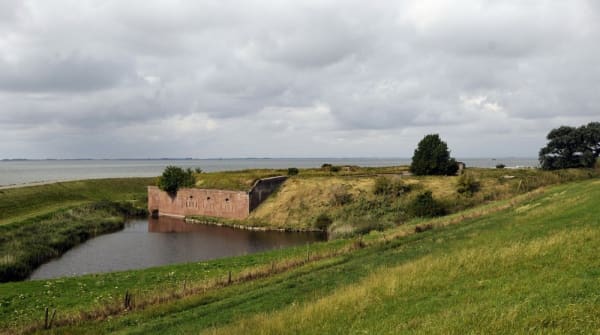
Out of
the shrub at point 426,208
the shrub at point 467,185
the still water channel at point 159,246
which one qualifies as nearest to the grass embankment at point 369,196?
the shrub at point 426,208

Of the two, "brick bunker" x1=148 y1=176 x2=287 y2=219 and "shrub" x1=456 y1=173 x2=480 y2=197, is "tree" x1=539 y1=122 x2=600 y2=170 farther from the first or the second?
"brick bunker" x1=148 y1=176 x2=287 y2=219

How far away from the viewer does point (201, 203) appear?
66.6m

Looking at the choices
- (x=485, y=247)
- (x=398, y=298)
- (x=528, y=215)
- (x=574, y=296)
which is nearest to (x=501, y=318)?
(x=574, y=296)

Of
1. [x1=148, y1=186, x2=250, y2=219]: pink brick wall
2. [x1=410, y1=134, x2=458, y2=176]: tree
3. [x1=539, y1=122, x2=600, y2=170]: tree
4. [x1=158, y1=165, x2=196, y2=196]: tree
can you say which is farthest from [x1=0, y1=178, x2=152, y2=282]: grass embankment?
[x1=539, y1=122, x2=600, y2=170]: tree

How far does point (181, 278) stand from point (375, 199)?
1422 inches

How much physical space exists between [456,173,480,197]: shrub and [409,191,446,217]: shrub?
335 inches

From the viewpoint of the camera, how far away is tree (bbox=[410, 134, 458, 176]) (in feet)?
219

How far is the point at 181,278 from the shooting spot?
26.4 meters

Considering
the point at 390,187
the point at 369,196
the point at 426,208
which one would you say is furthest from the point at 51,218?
the point at 426,208

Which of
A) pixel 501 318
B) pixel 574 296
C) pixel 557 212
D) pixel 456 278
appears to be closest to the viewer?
Result: pixel 501 318

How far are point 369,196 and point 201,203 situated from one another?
1017 inches

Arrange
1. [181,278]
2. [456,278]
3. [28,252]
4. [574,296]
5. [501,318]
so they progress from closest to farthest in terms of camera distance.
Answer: [501,318] → [574,296] → [456,278] → [181,278] → [28,252]

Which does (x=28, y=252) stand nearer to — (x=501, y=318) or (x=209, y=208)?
(x=209, y=208)

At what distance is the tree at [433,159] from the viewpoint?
66.9 metres
